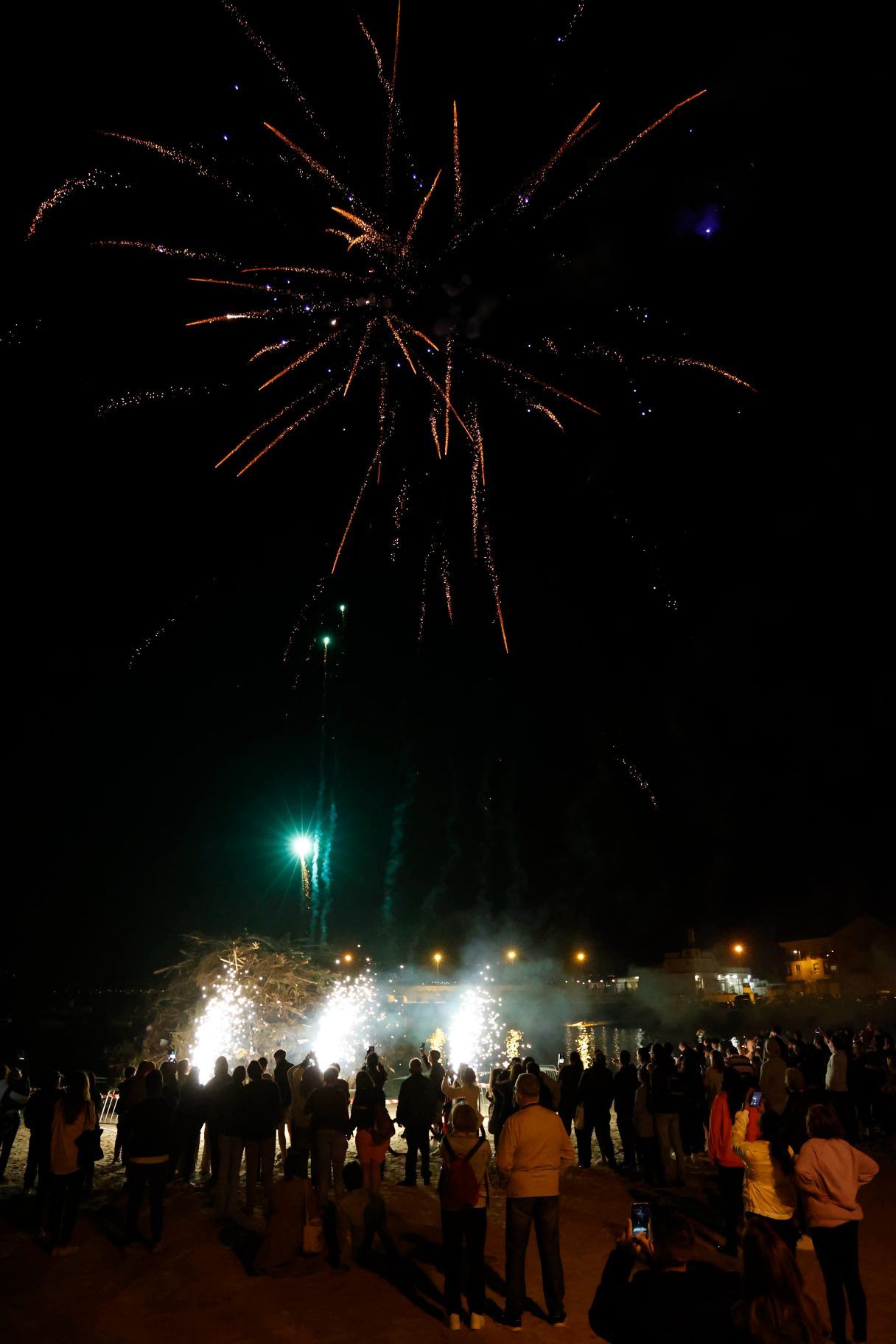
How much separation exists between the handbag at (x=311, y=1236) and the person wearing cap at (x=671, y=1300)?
519cm

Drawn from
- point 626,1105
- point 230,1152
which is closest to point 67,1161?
point 230,1152

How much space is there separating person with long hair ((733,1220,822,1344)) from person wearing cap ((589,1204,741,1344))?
0.07 m

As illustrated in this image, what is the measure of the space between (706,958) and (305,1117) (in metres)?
81.5

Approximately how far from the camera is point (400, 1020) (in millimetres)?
49125

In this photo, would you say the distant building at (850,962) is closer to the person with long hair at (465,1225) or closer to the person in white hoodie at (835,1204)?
the person in white hoodie at (835,1204)

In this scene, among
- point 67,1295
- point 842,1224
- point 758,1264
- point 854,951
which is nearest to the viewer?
point 758,1264

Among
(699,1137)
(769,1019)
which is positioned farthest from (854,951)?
(699,1137)

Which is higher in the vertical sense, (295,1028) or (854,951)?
(854,951)

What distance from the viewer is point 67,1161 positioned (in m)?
7.36

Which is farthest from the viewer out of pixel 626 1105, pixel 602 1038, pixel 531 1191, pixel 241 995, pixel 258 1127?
pixel 602 1038

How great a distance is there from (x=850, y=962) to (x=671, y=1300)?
76.8 metres

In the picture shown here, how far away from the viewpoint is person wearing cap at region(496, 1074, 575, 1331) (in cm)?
568

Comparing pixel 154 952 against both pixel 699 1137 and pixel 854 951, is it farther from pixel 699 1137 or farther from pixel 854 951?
pixel 854 951

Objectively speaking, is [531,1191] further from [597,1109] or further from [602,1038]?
[602,1038]
